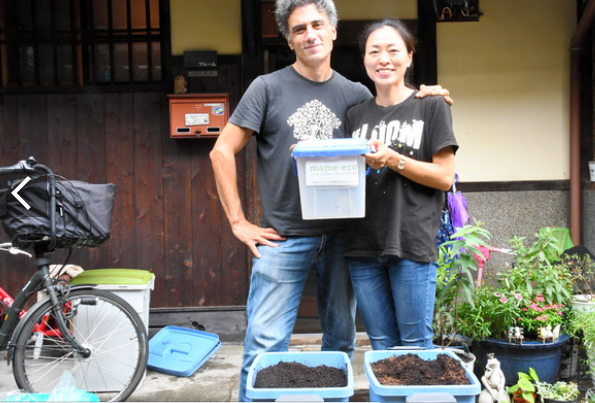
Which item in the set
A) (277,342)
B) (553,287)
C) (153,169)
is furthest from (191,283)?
(553,287)

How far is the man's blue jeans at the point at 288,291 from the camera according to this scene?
7.86ft

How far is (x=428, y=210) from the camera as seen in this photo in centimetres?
229

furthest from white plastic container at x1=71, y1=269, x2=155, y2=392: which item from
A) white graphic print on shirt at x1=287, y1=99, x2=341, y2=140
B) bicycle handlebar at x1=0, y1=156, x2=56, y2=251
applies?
white graphic print on shirt at x1=287, y1=99, x2=341, y2=140

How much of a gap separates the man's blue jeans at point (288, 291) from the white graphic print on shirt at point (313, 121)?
0.46 meters

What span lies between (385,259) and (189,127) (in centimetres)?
264

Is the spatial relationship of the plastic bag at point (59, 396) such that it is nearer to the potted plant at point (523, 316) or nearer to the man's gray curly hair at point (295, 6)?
the man's gray curly hair at point (295, 6)

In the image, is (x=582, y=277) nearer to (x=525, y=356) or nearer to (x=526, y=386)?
(x=525, y=356)

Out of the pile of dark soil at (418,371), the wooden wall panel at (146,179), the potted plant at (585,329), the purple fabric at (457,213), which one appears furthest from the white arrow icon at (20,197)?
the potted plant at (585,329)

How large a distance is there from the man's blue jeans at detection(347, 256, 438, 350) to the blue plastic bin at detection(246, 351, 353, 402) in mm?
357

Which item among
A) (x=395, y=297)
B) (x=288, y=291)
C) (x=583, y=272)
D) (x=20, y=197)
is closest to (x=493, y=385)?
(x=583, y=272)

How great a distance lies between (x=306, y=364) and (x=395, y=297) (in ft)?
1.61

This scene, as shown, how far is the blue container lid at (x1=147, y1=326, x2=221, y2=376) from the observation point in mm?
4156

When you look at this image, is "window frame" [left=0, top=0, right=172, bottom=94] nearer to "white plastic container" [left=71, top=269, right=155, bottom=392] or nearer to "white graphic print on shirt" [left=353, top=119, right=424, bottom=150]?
"white plastic container" [left=71, top=269, right=155, bottom=392]

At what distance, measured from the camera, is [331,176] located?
201 cm
